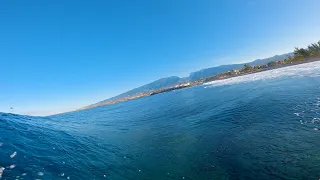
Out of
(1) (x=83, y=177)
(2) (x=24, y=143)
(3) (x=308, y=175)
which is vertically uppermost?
(2) (x=24, y=143)

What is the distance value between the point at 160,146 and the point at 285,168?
10.2m

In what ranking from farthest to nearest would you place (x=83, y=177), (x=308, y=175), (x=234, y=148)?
(x=234, y=148)
(x=83, y=177)
(x=308, y=175)

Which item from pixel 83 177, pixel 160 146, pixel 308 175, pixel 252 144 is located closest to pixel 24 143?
pixel 83 177

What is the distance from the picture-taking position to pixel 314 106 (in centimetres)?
2123

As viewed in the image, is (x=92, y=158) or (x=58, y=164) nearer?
(x=58, y=164)

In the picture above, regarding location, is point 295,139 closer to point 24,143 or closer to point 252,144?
point 252,144

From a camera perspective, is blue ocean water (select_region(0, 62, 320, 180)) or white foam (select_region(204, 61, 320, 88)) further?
white foam (select_region(204, 61, 320, 88))

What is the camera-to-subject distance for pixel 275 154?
1273 centimetres

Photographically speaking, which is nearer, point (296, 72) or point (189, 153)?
point (189, 153)

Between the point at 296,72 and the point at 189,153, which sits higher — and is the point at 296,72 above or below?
above

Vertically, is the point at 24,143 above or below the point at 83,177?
above

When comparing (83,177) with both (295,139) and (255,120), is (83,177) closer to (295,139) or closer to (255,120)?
(295,139)

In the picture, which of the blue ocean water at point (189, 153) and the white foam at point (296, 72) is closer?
the blue ocean water at point (189, 153)

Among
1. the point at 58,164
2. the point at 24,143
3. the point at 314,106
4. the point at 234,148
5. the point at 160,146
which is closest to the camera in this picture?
the point at 58,164
